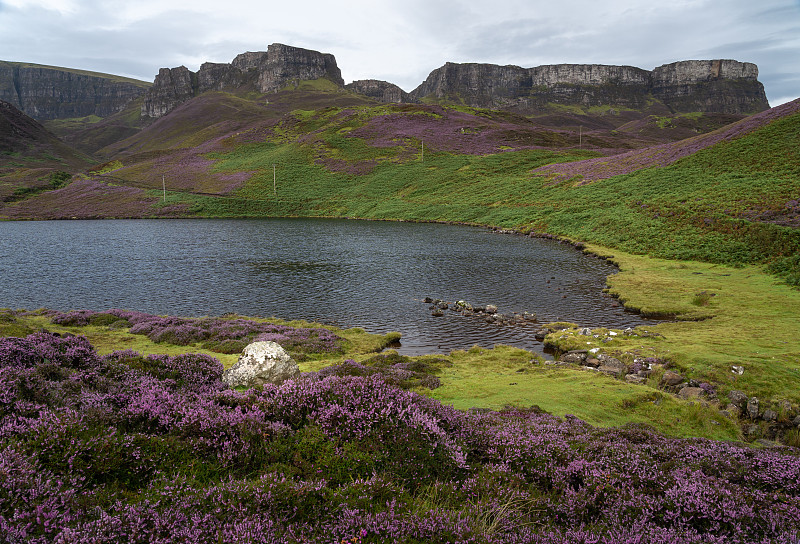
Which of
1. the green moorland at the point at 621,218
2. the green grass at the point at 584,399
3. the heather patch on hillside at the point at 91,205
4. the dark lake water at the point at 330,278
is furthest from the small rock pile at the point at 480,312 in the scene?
the heather patch on hillside at the point at 91,205

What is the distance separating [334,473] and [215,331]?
21.4 metres

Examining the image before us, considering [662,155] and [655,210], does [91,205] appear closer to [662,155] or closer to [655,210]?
[655,210]

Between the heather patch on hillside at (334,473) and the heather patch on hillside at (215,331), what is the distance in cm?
1395

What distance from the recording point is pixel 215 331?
25188 millimetres

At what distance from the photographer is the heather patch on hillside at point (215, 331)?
23172mm

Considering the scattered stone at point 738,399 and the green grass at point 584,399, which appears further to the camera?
the scattered stone at point 738,399

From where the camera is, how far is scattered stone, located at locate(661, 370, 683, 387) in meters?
17.7

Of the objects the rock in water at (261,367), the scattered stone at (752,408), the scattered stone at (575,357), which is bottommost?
the scattered stone at (575,357)

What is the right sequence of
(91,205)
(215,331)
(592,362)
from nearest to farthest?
(592,362) → (215,331) → (91,205)

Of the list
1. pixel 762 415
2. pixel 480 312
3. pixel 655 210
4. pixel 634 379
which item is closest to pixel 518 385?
pixel 634 379

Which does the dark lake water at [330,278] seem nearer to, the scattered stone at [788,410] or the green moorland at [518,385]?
the green moorland at [518,385]

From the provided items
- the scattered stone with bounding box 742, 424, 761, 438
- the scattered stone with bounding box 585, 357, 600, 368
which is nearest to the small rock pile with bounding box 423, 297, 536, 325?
the scattered stone with bounding box 585, 357, 600, 368

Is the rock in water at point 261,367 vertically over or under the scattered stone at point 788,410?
over

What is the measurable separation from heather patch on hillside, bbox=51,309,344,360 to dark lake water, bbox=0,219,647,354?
4177 millimetres
